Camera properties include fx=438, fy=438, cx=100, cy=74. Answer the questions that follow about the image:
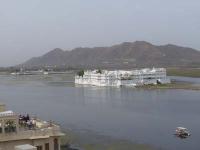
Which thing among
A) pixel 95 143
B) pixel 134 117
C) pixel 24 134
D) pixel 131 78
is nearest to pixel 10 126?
pixel 24 134

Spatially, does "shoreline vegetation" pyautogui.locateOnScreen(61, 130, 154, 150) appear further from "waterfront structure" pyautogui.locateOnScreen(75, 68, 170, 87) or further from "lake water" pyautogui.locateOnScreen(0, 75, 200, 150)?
"waterfront structure" pyautogui.locateOnScreen(75, 68, 170, 87)

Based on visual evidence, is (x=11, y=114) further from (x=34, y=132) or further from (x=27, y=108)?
(x=27, y=108)

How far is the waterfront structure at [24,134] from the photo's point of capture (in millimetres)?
10484

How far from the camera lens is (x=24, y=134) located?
425 inches

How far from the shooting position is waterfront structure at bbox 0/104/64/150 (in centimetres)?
1048

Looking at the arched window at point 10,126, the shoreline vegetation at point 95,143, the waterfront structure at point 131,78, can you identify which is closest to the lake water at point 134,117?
the shoreline vegetation at point 95,143

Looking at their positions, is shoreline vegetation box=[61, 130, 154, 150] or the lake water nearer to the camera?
shoreline vegetation box=[61, 130, 154, 150]

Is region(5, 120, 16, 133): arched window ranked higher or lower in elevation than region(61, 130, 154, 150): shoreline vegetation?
higher

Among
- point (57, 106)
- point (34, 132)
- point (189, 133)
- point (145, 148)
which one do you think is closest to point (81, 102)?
point (57, 106)

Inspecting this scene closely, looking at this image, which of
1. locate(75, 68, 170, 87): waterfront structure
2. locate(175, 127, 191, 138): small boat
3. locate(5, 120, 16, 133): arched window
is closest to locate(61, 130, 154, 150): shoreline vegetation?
locate(175, 127, 191, 138): small boat

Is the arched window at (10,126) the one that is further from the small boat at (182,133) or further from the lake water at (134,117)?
the small boat at (182,133)

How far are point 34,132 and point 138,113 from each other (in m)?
27.7

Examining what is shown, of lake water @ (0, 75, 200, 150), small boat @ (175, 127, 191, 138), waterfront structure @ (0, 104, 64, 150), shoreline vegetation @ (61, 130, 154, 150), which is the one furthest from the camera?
small boat @ (175, 127, 191, 138)

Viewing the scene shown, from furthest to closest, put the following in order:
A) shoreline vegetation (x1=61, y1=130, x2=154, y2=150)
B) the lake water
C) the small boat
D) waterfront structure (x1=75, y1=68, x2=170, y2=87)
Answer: waterfront structure (x1=75, y1=68, x2=170, y2=87)
the small boat
the lake water
shoreline vegetation (x1=61, y1=130, x2=154, y2=150)
